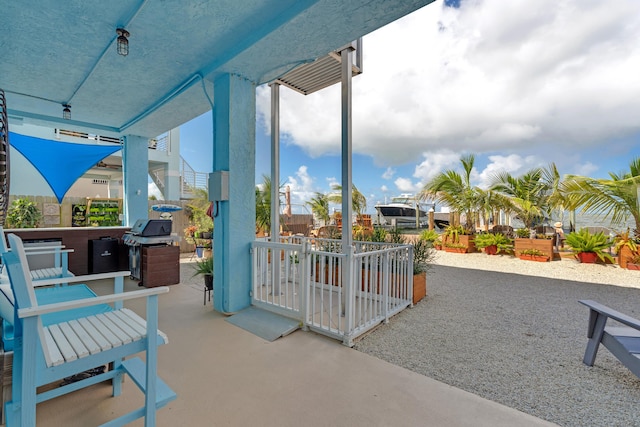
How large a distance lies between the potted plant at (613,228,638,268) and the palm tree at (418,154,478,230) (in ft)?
11.0

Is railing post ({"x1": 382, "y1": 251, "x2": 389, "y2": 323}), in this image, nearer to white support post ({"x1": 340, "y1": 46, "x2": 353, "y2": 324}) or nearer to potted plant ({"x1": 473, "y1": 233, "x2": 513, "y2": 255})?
white support post ({"x1": 340, "y1": 46, "x2": 353, "y2": 324})

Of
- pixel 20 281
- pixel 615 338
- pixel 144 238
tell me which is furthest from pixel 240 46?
pixel 615 338

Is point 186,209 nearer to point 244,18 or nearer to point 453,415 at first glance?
point 244,18

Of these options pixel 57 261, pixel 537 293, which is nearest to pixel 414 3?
pixel 537 293

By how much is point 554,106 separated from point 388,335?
10.2 meters

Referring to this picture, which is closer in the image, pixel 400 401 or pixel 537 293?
pixel 400 401

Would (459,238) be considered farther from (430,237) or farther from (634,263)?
(634,263)

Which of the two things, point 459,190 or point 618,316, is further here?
point 459,190

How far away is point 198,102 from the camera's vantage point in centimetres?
472

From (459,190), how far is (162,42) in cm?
881

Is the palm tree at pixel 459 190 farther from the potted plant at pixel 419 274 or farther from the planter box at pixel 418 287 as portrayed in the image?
the planter box at pixel 418 287

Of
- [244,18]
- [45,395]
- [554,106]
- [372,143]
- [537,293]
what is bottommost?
[537,293]

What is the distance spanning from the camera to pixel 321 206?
36.1ft

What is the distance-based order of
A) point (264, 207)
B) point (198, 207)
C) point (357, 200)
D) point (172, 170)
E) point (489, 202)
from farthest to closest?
point (172, 170), point (357, 200), point (198, 207), point (489, 202), point (264, 207)
